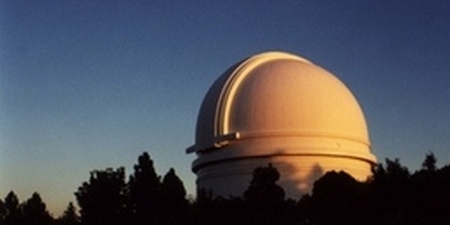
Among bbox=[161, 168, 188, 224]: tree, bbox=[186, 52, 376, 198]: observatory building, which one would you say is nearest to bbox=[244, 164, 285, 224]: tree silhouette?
bbox=[161, 168, 188, 224]: tree

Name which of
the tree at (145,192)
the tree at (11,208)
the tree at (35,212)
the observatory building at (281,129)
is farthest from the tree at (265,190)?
the tree at (11,208)

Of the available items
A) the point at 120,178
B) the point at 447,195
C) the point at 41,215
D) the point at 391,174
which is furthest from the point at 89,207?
the point at 447,195

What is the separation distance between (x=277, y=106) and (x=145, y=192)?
31.7ft

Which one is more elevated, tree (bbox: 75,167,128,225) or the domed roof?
the domed roof

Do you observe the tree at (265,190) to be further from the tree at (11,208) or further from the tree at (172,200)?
the tree at (11,208)

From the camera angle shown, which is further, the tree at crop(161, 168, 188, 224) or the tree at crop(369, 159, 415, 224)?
the tree at crop(161, 168, 188, 224)

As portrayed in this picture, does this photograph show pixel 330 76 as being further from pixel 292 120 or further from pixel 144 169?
pixel 144 169

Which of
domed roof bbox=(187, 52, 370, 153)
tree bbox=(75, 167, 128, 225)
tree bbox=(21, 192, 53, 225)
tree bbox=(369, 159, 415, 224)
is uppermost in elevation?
domed roof bbox=(187, 52, 370, 153)

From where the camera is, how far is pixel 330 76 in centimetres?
4197

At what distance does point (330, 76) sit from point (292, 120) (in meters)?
4.90

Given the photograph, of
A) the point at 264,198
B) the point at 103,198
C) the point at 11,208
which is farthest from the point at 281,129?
the point at 11,208

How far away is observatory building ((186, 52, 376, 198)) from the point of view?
38.4 metres

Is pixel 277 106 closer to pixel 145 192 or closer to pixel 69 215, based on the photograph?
pixel 145 192

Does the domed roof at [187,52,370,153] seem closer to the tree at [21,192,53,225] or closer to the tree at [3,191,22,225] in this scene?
the tree at [21,192,53,225]
